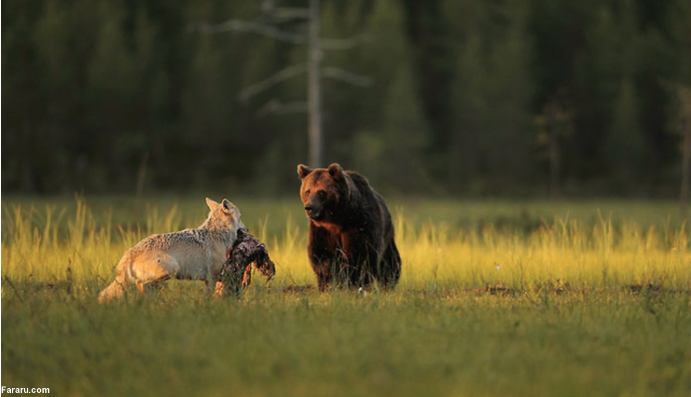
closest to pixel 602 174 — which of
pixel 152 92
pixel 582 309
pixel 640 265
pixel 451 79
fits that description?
pixel 451 79

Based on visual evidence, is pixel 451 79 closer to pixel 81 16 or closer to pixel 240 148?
pixel 240 148

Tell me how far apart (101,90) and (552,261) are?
41.5 meters

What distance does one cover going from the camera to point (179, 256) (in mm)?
6863

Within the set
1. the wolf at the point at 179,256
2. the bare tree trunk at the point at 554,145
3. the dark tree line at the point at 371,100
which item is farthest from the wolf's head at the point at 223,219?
the bare tree trunk at the point at 554,145

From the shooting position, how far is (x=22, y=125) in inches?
1747

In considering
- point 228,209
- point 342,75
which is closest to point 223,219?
point 228,209

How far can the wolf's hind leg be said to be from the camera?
670 cm

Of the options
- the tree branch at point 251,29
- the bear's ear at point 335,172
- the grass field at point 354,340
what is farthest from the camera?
the tree branch at point 251,29

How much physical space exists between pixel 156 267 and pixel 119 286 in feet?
1.89

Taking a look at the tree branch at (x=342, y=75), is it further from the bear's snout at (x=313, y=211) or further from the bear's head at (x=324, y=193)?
the bear's snout at (x=313, y=211)

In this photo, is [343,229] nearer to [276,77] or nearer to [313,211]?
[313,211]

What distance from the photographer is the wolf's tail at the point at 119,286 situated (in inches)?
275

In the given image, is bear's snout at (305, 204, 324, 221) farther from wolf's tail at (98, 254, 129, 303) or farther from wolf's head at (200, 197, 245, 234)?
wolf's tail at (98, 254, 129, 303)

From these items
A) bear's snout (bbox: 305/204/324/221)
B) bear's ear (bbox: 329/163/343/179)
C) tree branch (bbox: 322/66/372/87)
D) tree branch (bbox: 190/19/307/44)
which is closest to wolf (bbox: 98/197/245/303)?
bear's snout (bbox: 305/204/324/221)
